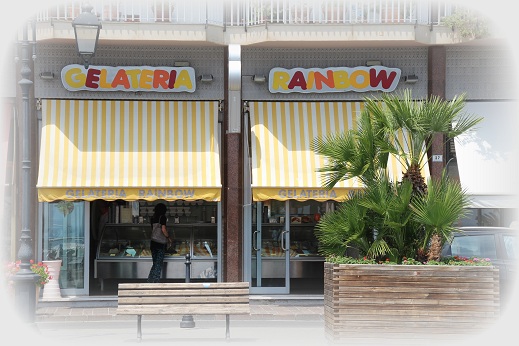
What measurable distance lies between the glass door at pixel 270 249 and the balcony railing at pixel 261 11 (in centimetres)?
415

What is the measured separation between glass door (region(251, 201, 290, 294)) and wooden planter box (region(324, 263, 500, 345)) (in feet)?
28.3

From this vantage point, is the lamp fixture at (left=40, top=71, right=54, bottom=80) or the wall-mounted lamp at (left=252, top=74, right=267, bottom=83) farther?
the wall-mounted lamp at (left=252, top=74, right=267, bottom=83)

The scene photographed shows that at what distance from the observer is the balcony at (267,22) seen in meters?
20.0

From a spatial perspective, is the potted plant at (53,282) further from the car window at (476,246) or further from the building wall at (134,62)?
the car window at (476,246)

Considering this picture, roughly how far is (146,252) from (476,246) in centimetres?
808

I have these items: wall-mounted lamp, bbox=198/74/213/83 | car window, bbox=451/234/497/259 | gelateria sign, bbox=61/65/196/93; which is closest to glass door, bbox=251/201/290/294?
wall-mounted lamp, bbox=198/74/213/83

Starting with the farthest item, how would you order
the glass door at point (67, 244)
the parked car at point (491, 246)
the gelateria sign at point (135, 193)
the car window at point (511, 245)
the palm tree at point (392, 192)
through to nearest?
the glass door at point (67, 244)
the gelateria sign at point (135, 193)
the car window at point (511, 245)
the parked car at point (491, 246)
the palm tree at point (392, 192)

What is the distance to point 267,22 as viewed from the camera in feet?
66.1

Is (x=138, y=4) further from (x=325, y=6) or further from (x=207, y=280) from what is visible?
(x=207, y=280)

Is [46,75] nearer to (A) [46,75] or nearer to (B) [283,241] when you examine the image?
(A) [46,75]

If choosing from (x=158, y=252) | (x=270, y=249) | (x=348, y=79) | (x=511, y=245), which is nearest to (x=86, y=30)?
(x=158, y=252)

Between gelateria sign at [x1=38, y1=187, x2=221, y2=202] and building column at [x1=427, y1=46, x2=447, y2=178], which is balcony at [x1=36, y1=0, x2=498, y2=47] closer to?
building column at [x1=427, y1=46, x2=447, y2=178]

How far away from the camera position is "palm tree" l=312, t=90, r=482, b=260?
13.1 metres

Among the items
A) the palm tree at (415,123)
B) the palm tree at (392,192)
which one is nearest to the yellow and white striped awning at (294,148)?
the palm tree at (392,192)
